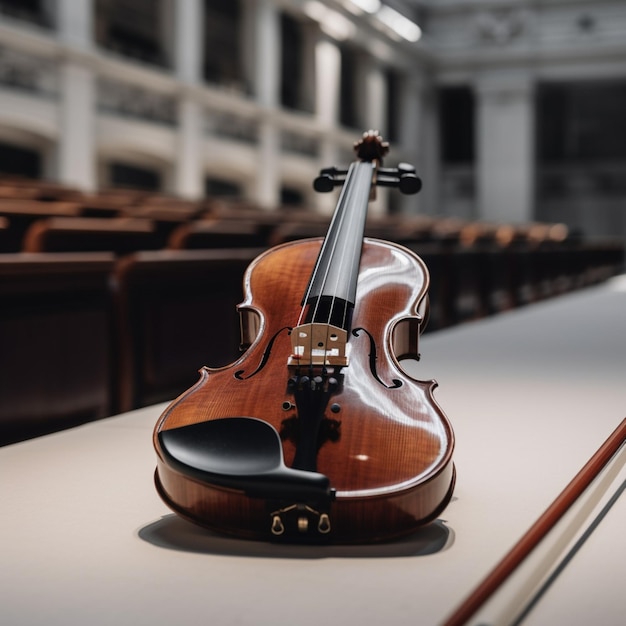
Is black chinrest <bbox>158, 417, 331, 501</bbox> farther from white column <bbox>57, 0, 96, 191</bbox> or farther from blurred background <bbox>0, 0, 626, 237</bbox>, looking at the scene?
white column <bbox>57, 0, 96, 191</bbox>

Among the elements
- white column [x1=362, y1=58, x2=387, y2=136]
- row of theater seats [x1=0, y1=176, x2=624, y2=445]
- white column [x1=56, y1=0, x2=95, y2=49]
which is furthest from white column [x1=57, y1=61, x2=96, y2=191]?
white column [x1=362, y1=58, x2=387, y2=136]

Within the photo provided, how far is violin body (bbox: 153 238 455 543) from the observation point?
1007 mm

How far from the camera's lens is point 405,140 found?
18.1 meters

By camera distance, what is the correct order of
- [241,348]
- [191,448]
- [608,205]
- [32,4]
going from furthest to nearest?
[608,205]
[32,4]
[241,348]
[191,448]

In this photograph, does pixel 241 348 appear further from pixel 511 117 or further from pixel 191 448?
pixel 511 117

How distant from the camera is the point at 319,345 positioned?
1.15 meters

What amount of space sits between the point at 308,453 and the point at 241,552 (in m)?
0.16

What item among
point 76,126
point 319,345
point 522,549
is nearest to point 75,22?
point 76,126

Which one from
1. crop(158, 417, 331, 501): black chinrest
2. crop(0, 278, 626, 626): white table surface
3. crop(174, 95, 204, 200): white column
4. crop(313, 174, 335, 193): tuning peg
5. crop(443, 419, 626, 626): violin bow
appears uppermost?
crop(174, 95, 204, 200): white column

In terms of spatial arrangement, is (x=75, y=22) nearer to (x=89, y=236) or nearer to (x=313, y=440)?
(x=89, y=236)

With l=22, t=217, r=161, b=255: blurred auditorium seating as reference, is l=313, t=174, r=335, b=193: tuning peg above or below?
above

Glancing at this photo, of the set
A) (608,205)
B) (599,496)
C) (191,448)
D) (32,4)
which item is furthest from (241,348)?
(608,205)

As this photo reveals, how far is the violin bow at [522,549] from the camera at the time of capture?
0.78m

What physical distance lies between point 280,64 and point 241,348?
13283mm
